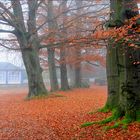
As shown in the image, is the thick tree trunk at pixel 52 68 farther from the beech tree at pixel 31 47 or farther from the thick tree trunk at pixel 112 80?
the thick tree trunk at pixel 112 80

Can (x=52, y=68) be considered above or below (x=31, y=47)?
below

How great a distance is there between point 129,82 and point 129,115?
100 cm

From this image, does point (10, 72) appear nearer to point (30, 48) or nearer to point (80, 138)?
point (30, 48)

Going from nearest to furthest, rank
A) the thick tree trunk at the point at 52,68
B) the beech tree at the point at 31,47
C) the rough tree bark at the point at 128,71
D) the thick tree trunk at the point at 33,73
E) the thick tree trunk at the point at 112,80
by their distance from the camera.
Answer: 1. the rough tree bark at the point at 128,71
2. the thick tree trunk at the point at 112,80
3. the beech tree at the point at 31,47
4. the thick tree trunk at the point at 33,73
5. the thick tree trunk at the point at 52,68

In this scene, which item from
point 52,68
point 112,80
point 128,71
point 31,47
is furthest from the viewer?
point 52,68

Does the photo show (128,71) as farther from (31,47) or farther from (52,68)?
(52,68)

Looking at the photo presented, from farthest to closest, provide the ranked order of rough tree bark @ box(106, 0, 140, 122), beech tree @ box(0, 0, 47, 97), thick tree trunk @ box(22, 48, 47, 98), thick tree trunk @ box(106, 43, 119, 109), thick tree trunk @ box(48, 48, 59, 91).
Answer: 1. thick tree trunk @ box(48, 48, 59, 91)
2. thick tree trunk @ box(22, 48, 47, 98)
3. beech tree @ box(0, 0, 47, 97)
4. thick tree trunk @ box(106, 43, 119, 109)
5. rough tree bark @ box(106, 0, 140, 122)

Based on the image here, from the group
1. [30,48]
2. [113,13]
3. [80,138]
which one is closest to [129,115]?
[80,138]

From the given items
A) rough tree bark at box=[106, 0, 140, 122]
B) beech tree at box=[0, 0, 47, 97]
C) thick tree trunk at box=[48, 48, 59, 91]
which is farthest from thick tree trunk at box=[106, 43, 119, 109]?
thick tree trunk at box=[48, 48, 59, 91]

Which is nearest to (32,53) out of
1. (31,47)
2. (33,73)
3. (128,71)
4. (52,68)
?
(31,47)

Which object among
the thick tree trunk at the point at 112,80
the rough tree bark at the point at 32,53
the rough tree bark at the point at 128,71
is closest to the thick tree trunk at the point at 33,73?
the rough tree bark at the point at 32,53

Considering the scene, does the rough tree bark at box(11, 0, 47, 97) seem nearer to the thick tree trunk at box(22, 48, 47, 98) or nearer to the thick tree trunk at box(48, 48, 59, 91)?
the thick tree trunk at box(22, 48, 47, 98)

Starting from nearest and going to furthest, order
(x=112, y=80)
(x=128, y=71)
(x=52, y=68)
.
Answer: (x=128, y=71), (x=112, y=80), (x=52, y=68)

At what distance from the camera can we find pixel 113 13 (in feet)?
35.4
